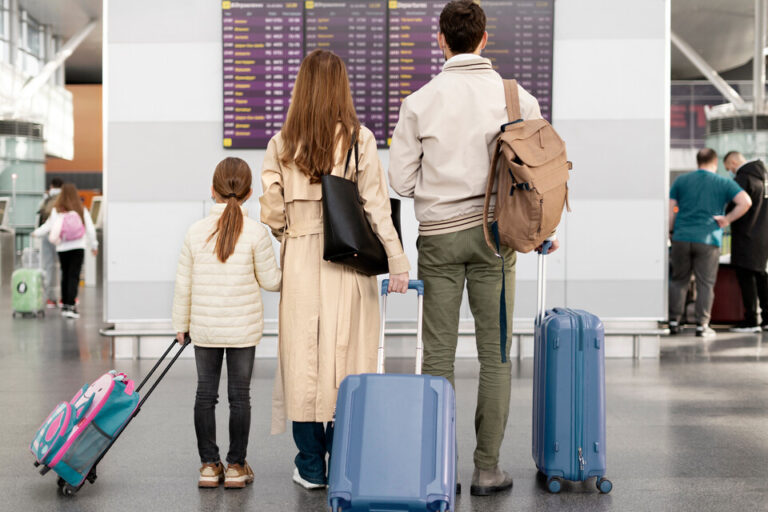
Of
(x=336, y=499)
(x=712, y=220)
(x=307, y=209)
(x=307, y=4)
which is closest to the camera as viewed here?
(x=336, y=499)

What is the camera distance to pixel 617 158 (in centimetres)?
750

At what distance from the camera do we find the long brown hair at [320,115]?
3.59m

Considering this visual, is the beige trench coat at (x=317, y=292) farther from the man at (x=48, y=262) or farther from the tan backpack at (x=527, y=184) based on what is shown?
the man at (x=48, y=262)

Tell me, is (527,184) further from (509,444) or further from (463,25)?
(509,444)

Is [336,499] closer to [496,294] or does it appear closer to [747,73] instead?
[496,294]

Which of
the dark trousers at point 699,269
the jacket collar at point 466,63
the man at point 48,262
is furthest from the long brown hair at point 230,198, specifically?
the man at point 48,262

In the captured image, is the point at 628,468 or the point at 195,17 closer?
the point at 628,468

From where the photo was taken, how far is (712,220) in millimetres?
9102

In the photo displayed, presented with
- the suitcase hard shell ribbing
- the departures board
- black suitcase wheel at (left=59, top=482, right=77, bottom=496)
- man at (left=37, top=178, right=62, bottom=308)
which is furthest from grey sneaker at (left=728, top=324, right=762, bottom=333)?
man at (left=37, top=178, right=62, bottom=308)

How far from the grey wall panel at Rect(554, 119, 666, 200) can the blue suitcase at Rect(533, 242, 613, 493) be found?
3854 millimetres

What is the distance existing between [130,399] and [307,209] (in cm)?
116

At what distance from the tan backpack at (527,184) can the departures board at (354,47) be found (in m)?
3.91

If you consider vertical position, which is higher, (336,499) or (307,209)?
(307,209)

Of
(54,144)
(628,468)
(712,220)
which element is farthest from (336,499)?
(54,144)
